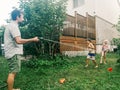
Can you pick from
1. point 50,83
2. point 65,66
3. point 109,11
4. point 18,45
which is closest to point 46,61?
point 65,66

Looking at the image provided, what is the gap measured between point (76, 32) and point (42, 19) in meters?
4.27

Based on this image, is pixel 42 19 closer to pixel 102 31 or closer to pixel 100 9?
pixel 100 9

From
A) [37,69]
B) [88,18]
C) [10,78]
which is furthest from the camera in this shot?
[88,18]

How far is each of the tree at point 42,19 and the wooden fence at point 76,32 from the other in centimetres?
110

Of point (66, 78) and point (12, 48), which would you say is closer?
point (12, 48)

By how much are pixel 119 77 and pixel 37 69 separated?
347 centimetres

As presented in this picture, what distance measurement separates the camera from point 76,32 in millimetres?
16594

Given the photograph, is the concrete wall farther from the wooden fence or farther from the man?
the man

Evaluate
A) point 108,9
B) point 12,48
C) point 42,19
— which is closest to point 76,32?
point 42,19

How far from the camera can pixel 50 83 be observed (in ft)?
26.7

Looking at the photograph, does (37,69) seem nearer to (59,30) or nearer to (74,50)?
(59,30)

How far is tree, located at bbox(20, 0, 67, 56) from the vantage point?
42.0ft

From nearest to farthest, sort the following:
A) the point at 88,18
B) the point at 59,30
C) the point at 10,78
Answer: the point at 10,78, the point at 59,30, the point at 88,18

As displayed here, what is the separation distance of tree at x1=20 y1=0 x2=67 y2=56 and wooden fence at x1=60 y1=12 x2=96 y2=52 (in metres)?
1.10
